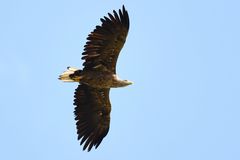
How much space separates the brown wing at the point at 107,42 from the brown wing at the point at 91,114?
3.36 feet

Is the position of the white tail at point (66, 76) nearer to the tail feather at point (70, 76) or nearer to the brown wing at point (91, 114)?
the tail feather at point (70, 76)

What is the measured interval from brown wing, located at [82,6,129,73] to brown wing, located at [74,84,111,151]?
1.03 metres

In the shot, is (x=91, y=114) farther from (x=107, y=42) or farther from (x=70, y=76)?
(x=107, y=42)

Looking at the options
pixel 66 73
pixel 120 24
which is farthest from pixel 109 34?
pixel 66 73

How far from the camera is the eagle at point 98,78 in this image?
19422 mm

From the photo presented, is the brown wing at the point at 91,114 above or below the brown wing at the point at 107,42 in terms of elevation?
below

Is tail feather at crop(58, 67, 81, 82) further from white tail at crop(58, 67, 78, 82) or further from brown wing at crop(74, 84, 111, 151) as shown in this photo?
brown wing at crop(74, 84, 111, 151)

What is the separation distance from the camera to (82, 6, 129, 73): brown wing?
19.4 meters

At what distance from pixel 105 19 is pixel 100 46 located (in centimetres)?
80

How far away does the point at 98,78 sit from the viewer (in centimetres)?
1997

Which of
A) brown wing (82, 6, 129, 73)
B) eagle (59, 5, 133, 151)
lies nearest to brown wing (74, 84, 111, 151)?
eagle (59, 5, 133, 151)

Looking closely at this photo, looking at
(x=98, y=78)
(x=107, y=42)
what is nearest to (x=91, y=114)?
(x=98, y=78)


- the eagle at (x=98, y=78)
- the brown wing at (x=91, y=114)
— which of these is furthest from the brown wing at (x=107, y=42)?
the brown wing at (x=91, y=114)

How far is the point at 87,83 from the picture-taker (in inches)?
787
